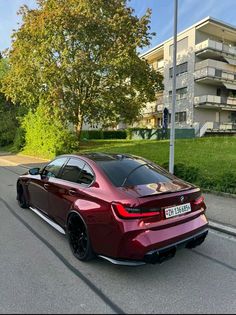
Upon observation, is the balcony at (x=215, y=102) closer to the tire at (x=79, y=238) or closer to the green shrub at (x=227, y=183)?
Answer: the green shrub at (x=227, y=183)

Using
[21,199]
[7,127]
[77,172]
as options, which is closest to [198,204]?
[77,172]

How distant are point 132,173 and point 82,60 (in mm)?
16798

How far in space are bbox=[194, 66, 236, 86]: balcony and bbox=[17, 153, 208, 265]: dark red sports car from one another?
107 ft

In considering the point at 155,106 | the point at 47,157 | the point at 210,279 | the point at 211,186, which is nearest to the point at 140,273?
the point at 210,279

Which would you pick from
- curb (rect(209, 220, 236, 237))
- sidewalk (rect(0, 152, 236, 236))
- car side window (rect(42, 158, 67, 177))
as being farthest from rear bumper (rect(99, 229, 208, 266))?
car side window (rect(42, 158, 67, 177))

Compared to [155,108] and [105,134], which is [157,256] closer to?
[105,134]

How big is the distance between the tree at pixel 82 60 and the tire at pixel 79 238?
16825mm

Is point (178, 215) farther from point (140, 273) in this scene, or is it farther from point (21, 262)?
point (21, 262)

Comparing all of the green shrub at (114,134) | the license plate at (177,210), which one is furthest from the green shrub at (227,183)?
the green shrub at (114,134)

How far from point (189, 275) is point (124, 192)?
1303mm

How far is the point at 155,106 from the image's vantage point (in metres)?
43.3

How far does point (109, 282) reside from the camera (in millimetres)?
3824

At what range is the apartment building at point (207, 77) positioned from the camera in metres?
35.7

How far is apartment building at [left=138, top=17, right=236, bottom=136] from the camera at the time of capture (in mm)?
35656
